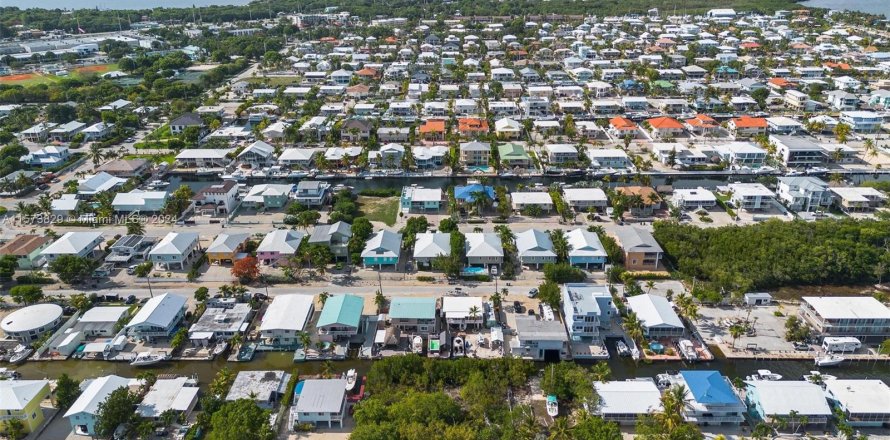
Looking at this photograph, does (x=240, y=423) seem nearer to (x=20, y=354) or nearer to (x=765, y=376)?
(x=20, y=354)

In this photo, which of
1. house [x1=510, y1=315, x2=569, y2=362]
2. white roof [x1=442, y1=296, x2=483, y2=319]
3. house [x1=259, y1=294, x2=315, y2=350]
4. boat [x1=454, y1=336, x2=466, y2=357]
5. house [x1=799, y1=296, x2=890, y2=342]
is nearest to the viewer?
house [x1=510, y1=315, x2=569, y2=362]

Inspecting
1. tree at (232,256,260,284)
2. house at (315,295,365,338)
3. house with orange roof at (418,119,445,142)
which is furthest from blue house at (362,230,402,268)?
house with orange roof at (418,119,445,142)

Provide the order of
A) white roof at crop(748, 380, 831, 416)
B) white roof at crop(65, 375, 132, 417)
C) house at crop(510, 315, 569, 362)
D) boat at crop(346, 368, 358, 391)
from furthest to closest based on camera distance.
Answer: house at crop(510, 315, 569, 362)
boat at crop(346, 368, 358, 391)
white roof at crop(65, 375, 132, 417)
white roof at crop(748, 380, 831, 416)

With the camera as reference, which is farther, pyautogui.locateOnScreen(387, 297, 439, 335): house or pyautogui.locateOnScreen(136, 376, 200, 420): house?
pyautogui.locateOnScreen(387, 297, 439, 335): house

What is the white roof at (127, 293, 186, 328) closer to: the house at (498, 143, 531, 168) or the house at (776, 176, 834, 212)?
the house at (498, 143, 531, 168)

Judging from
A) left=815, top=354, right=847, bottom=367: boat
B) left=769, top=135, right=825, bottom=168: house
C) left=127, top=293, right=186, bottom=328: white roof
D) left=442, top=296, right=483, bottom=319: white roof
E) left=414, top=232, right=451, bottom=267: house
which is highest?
left=769, top=135, right=825, bottom=168: house

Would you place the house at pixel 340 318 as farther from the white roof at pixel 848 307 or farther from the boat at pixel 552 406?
the white roof at pixel 848 307

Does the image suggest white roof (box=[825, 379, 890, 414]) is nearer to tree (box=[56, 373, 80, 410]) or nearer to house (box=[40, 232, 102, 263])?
tree (box=[56, 373, 80, 410])

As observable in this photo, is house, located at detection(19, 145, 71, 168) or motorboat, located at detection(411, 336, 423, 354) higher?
house, located at detection(19, 145, 71, 168)
